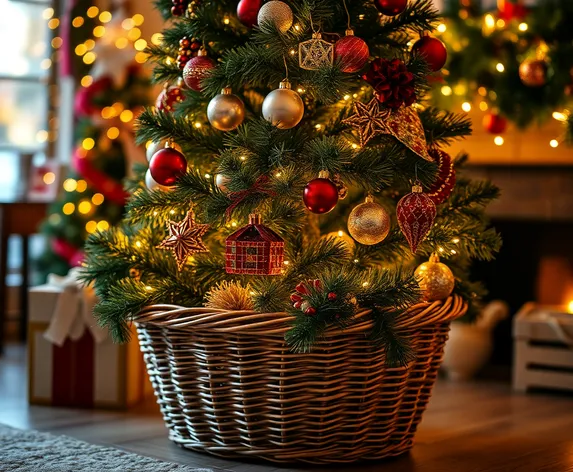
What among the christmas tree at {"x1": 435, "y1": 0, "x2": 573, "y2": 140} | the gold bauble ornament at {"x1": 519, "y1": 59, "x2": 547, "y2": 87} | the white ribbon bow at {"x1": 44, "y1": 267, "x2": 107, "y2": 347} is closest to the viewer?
the white ribbon bow at {"x1": 44, "y1": 267, "x2": 107, "y2": 347}

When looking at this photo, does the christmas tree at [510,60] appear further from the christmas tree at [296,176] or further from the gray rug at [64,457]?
the gray rug at [64,457]

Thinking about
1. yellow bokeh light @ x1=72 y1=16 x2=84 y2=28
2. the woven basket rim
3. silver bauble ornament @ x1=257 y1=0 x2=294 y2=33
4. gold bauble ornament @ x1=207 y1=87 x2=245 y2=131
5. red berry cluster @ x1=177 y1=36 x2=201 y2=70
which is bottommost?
the woven basket rim

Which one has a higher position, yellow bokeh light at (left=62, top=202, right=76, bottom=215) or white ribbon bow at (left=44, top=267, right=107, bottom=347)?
yellow bokeh light at (left=62, top=202, right=76, bottom=215)

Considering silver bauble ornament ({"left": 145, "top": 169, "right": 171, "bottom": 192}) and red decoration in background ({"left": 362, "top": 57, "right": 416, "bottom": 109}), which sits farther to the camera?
silver bauble ornament ({"left": 145, "top": 169, "right": 171, "bottom": 192})

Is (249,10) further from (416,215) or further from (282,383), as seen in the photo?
(282,383)

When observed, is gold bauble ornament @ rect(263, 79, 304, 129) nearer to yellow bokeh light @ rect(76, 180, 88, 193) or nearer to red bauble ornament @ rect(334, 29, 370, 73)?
red bauble ornament @ rect(334, 29, 370, 73)

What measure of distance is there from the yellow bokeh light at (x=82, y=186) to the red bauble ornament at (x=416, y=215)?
2467 millimetres

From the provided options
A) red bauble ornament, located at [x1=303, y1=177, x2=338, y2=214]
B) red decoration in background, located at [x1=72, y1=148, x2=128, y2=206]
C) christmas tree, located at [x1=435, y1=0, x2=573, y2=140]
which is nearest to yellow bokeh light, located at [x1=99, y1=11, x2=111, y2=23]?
red decoration in background, located at [x1=72, y1=148, x2=128, y2=206]

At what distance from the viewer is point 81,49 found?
4.55 metres

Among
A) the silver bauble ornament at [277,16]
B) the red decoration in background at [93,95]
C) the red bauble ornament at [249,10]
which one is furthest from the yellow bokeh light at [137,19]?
the silver bauble ornament at [277,16]

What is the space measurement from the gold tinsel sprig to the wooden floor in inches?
14.3

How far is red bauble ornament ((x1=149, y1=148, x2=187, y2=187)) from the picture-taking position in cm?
217

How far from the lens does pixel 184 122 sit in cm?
227

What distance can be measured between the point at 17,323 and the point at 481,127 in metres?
2.31
